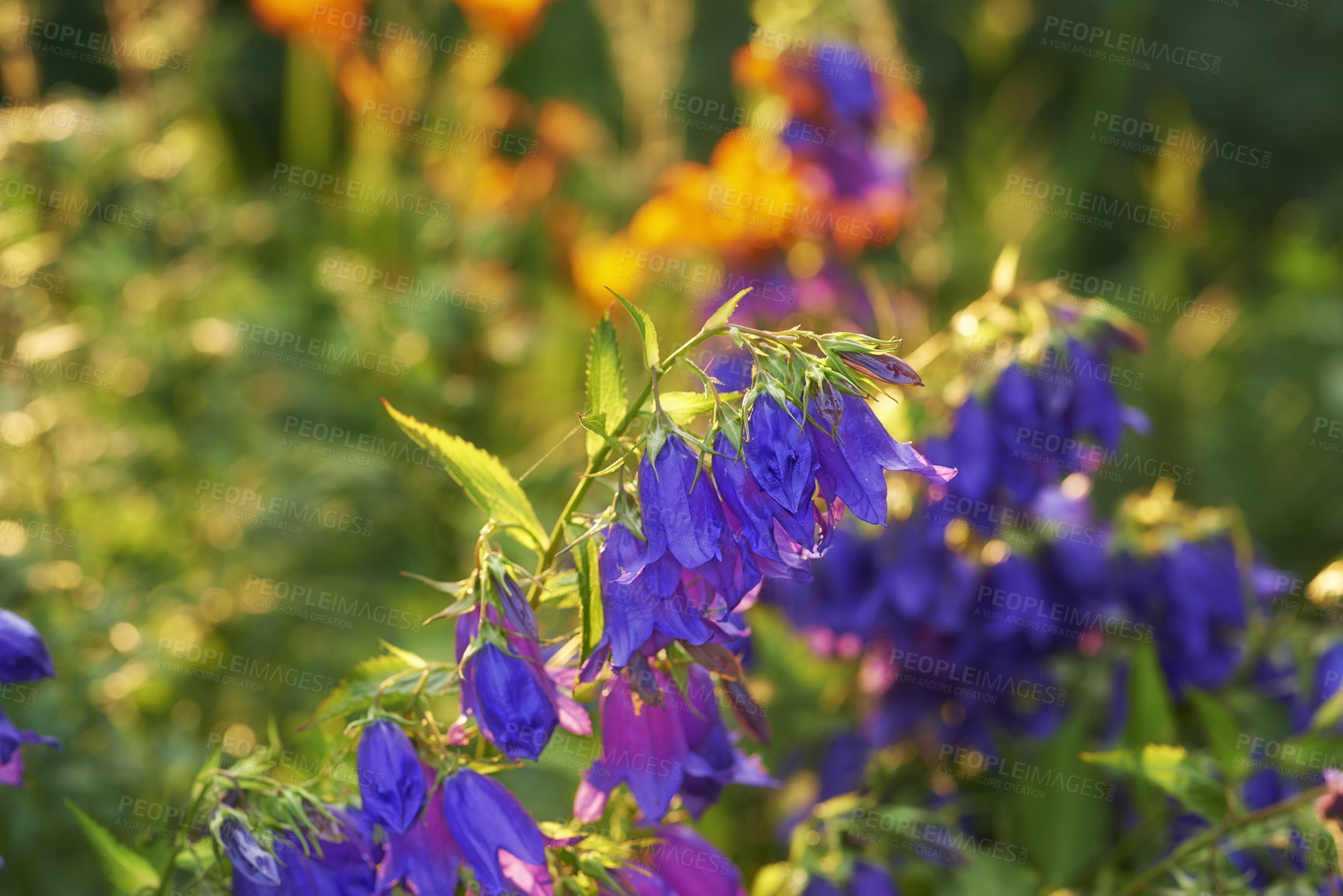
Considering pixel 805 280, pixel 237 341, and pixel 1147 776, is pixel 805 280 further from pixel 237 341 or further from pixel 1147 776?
pixel 1147 776

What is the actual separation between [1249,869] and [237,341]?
6.05ft

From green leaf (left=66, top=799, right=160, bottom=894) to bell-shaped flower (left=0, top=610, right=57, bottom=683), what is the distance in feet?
0.38

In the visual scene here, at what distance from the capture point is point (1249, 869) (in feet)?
4.06

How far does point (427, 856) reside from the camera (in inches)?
32.0

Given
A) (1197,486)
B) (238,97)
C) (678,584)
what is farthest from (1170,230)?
(238,97)

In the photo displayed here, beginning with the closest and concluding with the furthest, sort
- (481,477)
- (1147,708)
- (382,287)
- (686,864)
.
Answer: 1. (481,477)
2. (686,864)
3. (1147,708)
4. (382,287)

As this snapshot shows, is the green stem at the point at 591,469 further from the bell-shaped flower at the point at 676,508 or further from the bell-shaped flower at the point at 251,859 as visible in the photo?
the bell-shaped flower at the point at 251,859

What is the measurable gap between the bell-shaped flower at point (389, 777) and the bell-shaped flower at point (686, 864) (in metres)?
0.28

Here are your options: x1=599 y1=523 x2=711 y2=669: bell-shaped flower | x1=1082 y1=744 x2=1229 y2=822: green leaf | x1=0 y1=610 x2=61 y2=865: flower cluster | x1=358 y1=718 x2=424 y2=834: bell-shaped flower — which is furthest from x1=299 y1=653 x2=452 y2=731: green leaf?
x1=1082 y1=744 x2=1229 y2=822: green leaf

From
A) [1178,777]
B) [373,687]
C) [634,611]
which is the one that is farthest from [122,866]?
[1178,777]

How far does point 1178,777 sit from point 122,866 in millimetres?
967

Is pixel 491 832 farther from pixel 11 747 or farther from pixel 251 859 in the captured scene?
pixel 11 747

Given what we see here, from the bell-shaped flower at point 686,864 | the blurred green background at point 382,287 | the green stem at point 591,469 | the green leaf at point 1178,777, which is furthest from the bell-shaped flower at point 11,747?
the green leaf at point 1178,777

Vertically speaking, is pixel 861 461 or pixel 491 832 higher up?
pixel 861 461
